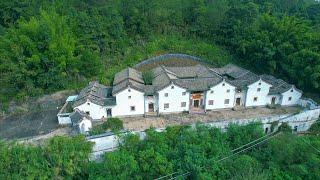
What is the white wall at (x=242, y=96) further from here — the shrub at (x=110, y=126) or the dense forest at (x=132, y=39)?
the shrub at (x=110, y=126)

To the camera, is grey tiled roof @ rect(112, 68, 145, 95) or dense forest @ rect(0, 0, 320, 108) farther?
dense forest @ rect(0, 0, 320, 108)

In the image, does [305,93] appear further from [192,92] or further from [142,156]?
[142,156]

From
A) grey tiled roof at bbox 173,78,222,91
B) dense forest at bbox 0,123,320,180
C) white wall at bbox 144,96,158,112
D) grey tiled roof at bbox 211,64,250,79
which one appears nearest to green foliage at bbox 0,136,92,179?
dense forest at bbox 0,123,320,180

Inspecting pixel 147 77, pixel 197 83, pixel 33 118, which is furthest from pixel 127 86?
pixel 33 118

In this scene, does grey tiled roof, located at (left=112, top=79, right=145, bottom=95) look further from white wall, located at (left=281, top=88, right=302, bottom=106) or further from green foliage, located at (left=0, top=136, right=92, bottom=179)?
white wall, located at (left=281, top=88, right=302, bottom=106)

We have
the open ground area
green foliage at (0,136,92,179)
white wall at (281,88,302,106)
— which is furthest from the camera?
white wall at (281,88,302,106)

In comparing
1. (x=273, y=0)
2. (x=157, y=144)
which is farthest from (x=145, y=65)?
(x=273, y=0)
